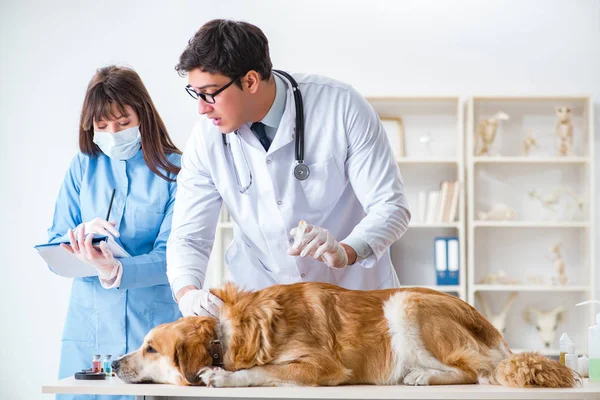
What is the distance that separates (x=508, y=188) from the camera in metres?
4.81

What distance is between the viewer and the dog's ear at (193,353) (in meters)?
1.57

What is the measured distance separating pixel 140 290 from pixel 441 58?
316cm

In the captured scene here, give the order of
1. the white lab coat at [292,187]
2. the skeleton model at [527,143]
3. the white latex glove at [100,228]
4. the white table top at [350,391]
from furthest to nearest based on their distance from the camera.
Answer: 1. the skeleton model at [527,143]
2. the white latex glove at [100,228]
3. the white lab coat at [292,187]
4. the white table top at [350,391]

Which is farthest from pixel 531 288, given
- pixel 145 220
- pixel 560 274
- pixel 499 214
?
pixel 145 220

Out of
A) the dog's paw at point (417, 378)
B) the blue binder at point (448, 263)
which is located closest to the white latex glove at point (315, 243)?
the dog's paw at point (417, 378)

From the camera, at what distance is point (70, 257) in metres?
2.22

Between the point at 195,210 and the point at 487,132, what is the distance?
9.92 feet

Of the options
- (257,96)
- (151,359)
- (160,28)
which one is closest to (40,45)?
(160,28)

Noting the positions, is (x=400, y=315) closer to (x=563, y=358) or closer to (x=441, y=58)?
A: (x=563, y=358)

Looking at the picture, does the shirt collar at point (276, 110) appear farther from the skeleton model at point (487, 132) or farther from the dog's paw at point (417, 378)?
the skeleton model at point (487, 132)

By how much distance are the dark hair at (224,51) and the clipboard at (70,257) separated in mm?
614

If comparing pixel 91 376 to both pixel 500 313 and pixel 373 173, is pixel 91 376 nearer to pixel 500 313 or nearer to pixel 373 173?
pixel 373 173

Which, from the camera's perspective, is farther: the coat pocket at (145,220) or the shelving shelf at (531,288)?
the shelving shelf at (531,288)

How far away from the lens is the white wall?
15.9ft
